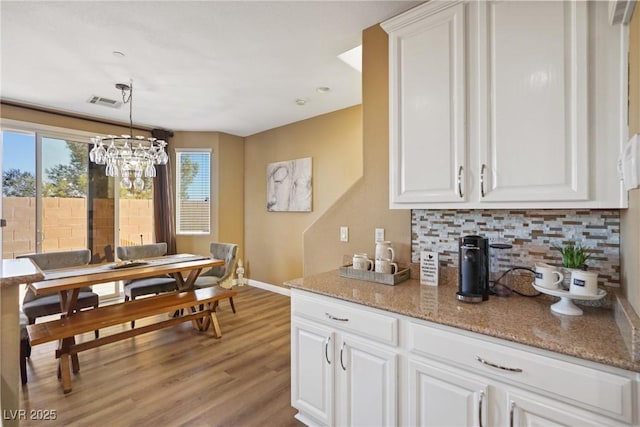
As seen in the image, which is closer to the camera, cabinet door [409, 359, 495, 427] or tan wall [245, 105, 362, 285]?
cabinet door [409, 359, 495, 427]

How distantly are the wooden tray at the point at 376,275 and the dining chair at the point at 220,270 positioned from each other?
229 cm

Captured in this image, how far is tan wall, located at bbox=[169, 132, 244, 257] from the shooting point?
495cm

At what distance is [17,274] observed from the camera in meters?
1.29

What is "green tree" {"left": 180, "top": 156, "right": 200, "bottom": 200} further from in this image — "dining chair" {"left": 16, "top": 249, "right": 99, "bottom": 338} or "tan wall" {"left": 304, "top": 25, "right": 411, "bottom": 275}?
"tan wall" {"left": 304, "top": 25, "right": 411, "bottom": 275}

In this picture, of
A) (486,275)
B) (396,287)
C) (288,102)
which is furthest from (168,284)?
(486,275)

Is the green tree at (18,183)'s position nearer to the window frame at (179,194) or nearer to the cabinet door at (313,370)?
the window frame at (179,194)

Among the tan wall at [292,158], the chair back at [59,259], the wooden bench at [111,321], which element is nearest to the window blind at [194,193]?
the tan wall at [292,158]

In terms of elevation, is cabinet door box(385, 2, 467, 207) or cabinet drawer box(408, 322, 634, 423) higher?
cabinet door box(385, 2, 467, 207)

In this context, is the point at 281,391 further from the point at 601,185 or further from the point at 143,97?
the point at 143,97

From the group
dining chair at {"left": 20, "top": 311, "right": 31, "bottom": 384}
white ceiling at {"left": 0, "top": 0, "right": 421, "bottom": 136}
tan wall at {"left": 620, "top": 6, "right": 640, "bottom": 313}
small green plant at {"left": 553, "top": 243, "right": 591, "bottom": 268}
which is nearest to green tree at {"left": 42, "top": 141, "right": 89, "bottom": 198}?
white ceiling at {"left": 0, "top": 0, "right": 421, "bottom": 136}

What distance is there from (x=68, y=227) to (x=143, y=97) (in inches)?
82.6

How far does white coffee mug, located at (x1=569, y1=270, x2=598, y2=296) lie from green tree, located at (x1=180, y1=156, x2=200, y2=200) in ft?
16.3

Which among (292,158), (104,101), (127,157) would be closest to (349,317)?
(127,157)

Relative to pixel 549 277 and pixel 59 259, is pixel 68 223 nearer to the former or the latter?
pixel 59 259
